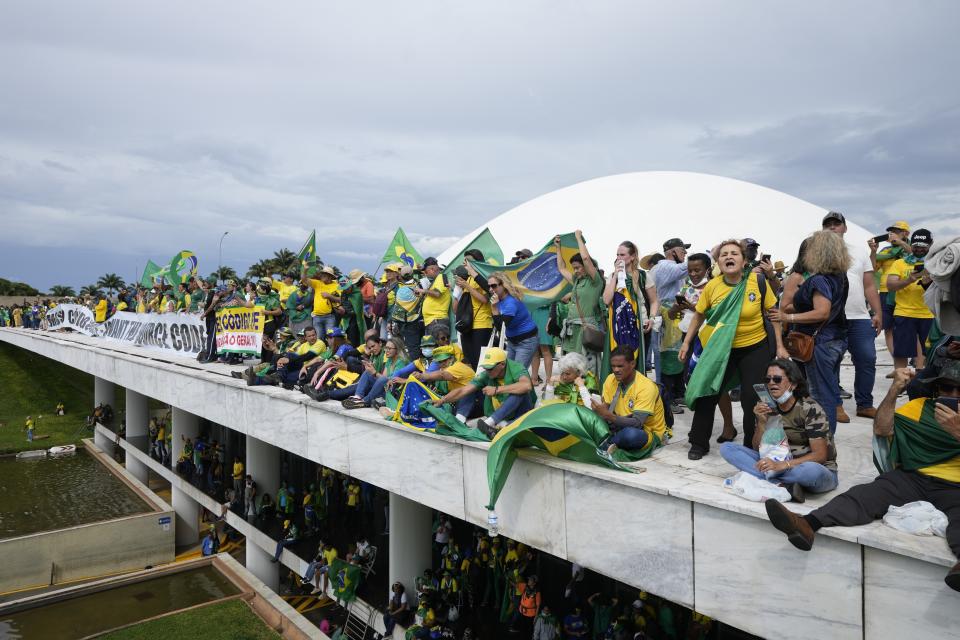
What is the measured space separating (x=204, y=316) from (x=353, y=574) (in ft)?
22.5

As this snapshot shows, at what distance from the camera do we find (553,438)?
201 inches

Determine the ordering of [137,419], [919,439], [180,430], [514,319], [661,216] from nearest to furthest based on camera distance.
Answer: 1. [919,439]
2. [514,319]
3. [180,430]
4. [137,419]
5. [661,216]

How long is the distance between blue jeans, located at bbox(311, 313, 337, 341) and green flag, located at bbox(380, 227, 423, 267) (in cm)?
221

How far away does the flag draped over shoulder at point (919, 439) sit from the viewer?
11.2ft

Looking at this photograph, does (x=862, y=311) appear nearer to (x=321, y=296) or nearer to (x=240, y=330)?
(x=321, y=296)

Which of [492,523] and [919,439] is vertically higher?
[919,439]

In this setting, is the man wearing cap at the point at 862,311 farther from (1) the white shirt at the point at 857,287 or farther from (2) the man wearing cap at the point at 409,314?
(2) the man wearing cap at the point at 409,314

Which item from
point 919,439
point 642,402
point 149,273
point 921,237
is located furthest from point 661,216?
point 919,439

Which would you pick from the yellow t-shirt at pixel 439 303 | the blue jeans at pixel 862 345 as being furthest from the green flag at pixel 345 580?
the blue jeans at pixel 862 345

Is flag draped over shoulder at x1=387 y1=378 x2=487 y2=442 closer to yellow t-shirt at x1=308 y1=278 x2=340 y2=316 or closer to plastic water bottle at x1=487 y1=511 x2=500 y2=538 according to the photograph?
plastic water bottle at x1=487 y1=511 x2=500 y2=538

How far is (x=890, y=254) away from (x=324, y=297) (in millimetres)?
8396

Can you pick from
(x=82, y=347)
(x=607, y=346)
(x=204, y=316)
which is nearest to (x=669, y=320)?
(x=607, y=346)

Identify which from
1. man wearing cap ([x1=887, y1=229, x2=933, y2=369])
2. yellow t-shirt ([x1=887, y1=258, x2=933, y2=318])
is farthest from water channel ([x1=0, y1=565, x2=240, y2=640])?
yellow t-shirt ([x1=887, y1=258, x2=933, y2=318])

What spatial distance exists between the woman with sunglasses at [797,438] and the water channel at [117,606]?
11.7m
